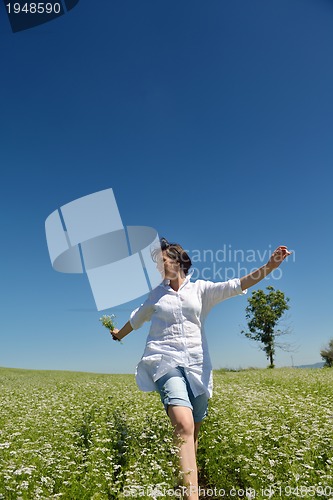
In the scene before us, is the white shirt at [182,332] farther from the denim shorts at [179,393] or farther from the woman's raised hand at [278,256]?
the woman's raised hand at [278,256]

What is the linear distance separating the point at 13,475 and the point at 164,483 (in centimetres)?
168

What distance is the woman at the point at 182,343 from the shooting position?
4.62 metres

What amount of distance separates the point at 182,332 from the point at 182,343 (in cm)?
13

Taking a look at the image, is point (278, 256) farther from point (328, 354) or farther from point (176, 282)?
point (328, 354)

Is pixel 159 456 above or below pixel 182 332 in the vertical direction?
below

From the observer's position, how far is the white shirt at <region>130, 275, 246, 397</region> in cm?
493

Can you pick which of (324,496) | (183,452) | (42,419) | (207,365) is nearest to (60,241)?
(42,419)

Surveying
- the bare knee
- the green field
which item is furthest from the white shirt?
the green field

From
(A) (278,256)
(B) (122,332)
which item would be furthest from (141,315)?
(A) (278,256)

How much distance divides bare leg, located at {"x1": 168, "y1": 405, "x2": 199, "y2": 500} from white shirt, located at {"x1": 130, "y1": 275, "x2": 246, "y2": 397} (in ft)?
1.22

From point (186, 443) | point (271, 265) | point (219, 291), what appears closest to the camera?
point (186, 443)

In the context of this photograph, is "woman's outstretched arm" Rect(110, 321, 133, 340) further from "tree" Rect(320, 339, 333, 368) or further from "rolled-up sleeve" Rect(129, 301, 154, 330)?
"tree" Rect(320, 339, 333, 368)

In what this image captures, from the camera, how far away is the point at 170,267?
5.52 meters

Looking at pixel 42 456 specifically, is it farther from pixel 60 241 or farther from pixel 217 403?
pixel 60 241
